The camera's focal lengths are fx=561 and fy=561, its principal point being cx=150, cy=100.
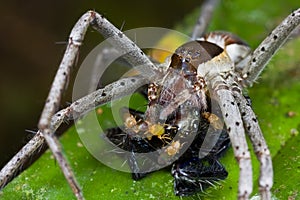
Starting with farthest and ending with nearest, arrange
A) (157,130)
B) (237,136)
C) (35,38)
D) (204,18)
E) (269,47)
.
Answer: (35,38) < (204,18) < (269,47) < (157,130) < (237,136)

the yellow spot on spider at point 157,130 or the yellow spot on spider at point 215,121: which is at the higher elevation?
the yellow spot on spider at point 157,130

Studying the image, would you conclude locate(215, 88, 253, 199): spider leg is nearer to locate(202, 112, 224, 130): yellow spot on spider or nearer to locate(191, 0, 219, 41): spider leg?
locate(202, 112, 224, 130): yellow spot on spider

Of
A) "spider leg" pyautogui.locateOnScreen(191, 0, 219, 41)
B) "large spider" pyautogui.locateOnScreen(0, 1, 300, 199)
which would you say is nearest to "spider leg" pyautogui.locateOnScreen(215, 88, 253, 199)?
"large spider" pyautogui.locateOnScreen(0, 1, 300, 199)

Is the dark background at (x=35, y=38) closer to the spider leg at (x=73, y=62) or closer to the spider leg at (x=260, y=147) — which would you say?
the spider leg at (x=73, y=62)

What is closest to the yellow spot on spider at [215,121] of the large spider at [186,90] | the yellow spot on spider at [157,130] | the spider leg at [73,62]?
the large spider at [186,90]

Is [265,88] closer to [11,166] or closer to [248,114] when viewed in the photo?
[248,114]

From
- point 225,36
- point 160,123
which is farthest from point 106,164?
point 225,36

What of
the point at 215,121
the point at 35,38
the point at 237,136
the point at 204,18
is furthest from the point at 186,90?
the point at 35,38

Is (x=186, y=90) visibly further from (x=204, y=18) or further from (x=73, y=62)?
(x=204, y=18)
